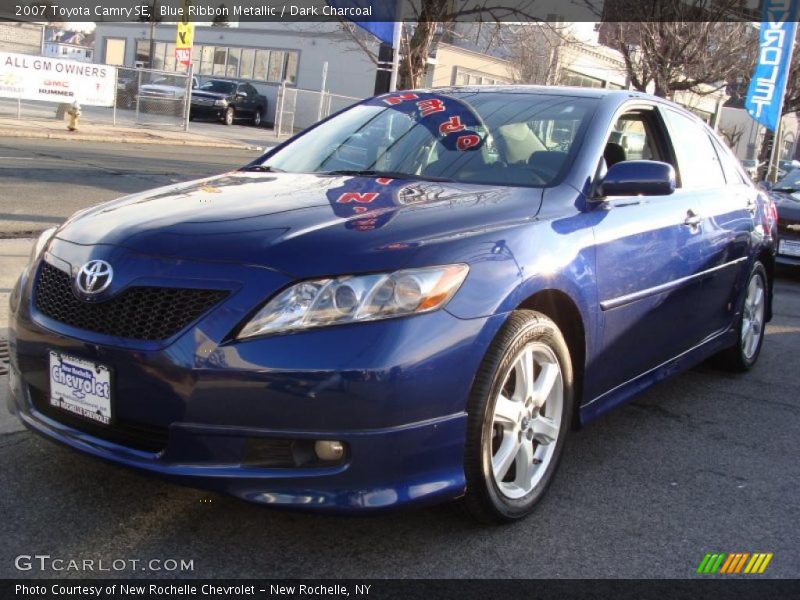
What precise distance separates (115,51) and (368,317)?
160 feet

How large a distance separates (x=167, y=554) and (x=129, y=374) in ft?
1.92

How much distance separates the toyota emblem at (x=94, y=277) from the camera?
279cm

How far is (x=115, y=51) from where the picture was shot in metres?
46.9

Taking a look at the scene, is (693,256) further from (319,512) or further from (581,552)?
(319,512)

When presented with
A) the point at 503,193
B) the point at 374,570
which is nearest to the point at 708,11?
the point at 503,193

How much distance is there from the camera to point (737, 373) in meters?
5.61

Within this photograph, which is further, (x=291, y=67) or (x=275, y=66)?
(x=275, y=66)

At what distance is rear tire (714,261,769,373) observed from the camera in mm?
5359

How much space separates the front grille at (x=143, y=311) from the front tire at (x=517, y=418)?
93cm

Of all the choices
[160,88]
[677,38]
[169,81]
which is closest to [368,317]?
[677,38]

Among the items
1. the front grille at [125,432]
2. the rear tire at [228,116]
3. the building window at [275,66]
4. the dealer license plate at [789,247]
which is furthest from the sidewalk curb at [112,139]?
the building window at [275,66]

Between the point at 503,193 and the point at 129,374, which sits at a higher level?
the point at 503,193

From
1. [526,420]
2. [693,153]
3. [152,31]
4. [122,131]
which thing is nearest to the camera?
[526,420]

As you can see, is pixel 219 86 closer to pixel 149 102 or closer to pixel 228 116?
pixel 228 116
